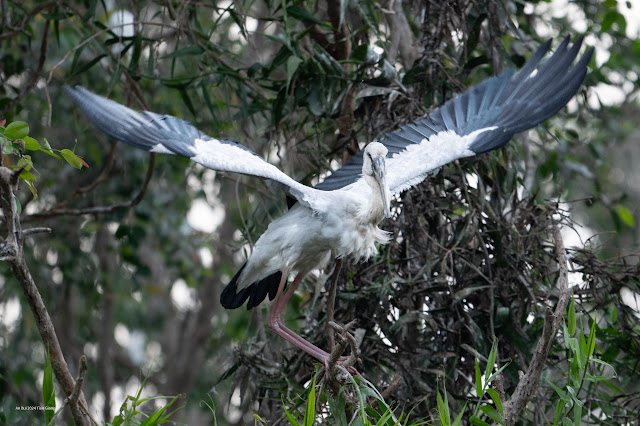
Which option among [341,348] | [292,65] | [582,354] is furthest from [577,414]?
[292,65]

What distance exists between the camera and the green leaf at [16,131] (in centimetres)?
261

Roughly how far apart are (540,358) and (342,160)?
2.23 metres

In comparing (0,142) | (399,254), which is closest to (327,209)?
(399,254)

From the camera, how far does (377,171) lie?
3662 millimetres

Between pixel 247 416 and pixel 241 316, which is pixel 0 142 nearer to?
pixel 247 416

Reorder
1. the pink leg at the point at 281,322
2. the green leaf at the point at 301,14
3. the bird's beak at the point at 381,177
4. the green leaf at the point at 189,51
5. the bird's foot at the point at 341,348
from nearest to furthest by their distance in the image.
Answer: the bird's foot at the point at 341,348
the bird's beak at the point at 381,177
the pink leg at the point at 281,322
the green leaf at the point at 301,14
the green leaf at the point at 189,51

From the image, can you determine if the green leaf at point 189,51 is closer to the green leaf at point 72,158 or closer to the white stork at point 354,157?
the white stork at point 354,157

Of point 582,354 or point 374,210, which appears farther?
point 374,210

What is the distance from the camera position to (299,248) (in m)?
3.76

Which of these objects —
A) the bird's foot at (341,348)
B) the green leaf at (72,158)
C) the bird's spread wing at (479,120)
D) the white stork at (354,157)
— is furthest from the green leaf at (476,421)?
the green leaf at (72,158)

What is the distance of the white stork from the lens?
3627 millimetres

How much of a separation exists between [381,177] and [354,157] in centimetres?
65

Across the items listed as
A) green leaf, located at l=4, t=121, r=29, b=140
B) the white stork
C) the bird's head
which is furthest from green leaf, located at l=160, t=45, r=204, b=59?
green leaf, located at l=4, t=121, r=29, b=140

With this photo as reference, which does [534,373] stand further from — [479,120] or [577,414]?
[479,120]
